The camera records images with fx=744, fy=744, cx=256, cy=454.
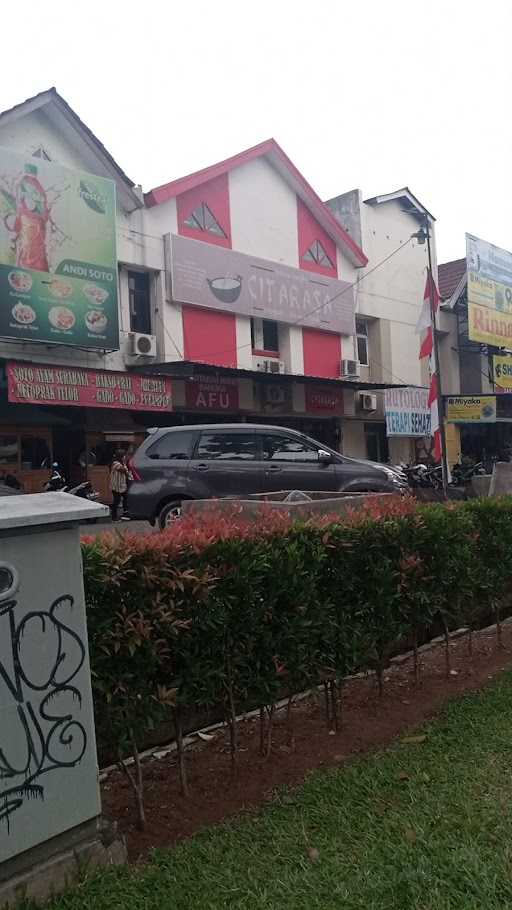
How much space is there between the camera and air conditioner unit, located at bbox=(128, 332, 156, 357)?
16719 mm

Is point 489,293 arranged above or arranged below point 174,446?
above

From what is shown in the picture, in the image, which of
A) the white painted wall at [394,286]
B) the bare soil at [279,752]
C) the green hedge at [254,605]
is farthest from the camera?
the white painted wall at [394,286]

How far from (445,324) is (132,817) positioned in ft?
86.8

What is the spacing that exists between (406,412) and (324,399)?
11.6 ft

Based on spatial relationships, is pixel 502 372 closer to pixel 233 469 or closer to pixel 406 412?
pixel 406 412

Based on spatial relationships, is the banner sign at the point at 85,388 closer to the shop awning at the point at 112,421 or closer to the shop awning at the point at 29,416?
the shop awning at the point at 112,421

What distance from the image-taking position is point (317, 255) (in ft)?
72.2

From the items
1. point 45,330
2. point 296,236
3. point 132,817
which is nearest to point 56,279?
point 45,330

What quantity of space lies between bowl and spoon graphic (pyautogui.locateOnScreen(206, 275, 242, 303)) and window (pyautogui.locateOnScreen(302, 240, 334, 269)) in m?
3.33

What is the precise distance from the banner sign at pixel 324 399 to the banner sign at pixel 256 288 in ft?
5.90

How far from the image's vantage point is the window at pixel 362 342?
81.3 feet

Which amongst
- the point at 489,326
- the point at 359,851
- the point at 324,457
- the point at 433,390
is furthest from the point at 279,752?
the point at 489,326

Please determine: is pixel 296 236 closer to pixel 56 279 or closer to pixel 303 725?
pixel 56 279

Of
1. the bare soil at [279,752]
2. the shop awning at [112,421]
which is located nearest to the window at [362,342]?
the shop awning at [112,421]
